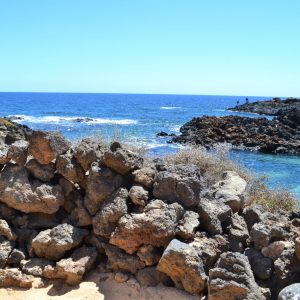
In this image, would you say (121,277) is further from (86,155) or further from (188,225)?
(86,155)

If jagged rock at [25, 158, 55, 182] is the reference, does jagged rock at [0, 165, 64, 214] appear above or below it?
below

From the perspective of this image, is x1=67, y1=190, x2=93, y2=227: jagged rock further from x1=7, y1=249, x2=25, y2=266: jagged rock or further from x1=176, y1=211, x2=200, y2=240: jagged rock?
x1=176, y1=211, x2=200, y2=240: jagged rock

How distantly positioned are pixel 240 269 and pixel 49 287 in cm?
246

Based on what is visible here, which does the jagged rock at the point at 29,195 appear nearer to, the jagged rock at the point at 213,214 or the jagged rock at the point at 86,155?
the jagged rock at the point at 86,155

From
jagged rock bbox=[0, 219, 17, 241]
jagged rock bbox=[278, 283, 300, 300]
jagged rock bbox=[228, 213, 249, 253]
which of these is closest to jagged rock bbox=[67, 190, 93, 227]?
jagged rock bbox=[0, 219, 17, 241]

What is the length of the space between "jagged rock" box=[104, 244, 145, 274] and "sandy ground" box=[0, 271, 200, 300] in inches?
6.3

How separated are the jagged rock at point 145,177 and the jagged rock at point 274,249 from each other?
5.81 feet

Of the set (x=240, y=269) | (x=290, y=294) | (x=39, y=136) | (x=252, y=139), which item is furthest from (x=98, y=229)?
(x=252, y=139)

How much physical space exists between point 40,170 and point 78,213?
2.83 ft

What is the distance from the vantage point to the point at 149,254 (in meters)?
5.69

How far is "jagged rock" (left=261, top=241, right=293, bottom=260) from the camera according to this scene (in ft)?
18.0

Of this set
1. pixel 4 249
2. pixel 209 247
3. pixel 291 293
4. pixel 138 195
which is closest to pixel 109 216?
pixel 138 195

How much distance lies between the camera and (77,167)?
21.3 feet

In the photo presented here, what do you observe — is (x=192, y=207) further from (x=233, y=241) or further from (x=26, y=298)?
(x=26, y=298)
